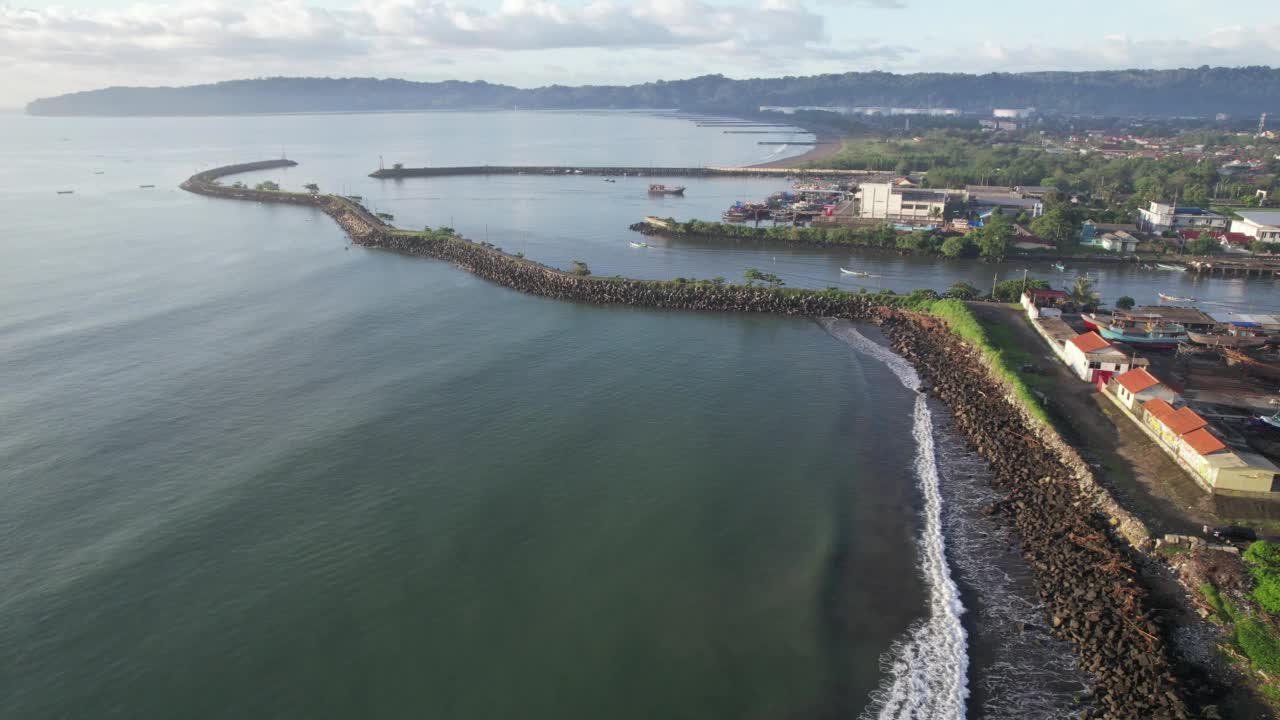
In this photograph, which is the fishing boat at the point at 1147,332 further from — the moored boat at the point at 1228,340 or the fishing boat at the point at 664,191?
the fishing boat at the point at 664,191

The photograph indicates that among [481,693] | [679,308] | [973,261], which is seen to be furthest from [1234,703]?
[973,261]

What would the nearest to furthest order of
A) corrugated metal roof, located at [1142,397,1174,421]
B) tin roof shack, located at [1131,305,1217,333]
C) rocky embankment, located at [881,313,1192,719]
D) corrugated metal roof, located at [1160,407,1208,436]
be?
rocky embankment, located at [881,313,1192,719], corrugated metal roof, located at [1160,407,1208,436], corrugated metal roof, located at [1142,397,1174,421], tin roof shack, located at [1131,305,1217,333]

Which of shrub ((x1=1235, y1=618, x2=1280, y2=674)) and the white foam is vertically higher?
shrub ((x1=1235, y1=618, x2=1280, y2=674))

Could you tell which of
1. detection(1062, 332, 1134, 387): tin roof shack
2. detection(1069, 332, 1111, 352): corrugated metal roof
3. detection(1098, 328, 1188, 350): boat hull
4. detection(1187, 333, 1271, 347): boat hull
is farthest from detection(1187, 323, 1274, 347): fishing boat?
detection(1069, 332, 1111, 352): corrugated metal roof

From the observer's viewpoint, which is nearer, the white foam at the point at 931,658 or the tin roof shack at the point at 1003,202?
the white foam at the point at 931,658

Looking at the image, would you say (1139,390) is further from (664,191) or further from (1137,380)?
(664,191)

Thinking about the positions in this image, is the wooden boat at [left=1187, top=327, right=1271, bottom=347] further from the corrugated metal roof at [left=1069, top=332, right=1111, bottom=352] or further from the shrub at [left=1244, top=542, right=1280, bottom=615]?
the shrub at [left=1244, top=542, right=1280, bottom=615]

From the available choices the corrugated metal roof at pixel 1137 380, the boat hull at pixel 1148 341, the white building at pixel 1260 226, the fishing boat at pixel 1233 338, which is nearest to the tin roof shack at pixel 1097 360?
the corrugated metal roof at pixel 1137 380
